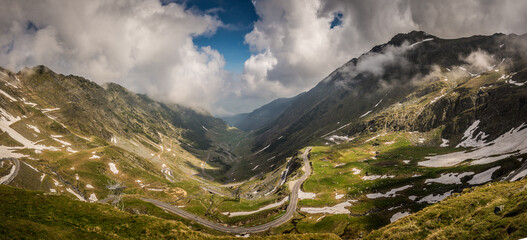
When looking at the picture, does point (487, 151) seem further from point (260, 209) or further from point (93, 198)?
point (93, 198)

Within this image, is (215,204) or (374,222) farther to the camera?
(215,204)

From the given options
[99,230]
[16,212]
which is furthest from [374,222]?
[16,212]

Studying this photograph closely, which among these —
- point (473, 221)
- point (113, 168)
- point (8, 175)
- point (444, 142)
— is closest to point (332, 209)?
point (473, 221)

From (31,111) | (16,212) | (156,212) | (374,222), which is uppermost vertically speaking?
(31,111)

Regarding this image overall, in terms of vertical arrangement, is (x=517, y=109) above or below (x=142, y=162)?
below

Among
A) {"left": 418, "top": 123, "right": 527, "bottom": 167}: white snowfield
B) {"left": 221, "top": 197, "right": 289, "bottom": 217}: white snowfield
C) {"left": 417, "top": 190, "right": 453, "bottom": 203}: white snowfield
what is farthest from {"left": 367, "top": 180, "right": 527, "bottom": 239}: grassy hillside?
{"left": 418, "top": 123, "right": 527, "bottom": 167}: white snowfield

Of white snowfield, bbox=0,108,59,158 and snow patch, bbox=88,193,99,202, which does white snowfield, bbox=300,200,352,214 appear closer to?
snow patch, bbox=88,193,99,202

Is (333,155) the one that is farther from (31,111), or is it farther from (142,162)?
(31,111)
